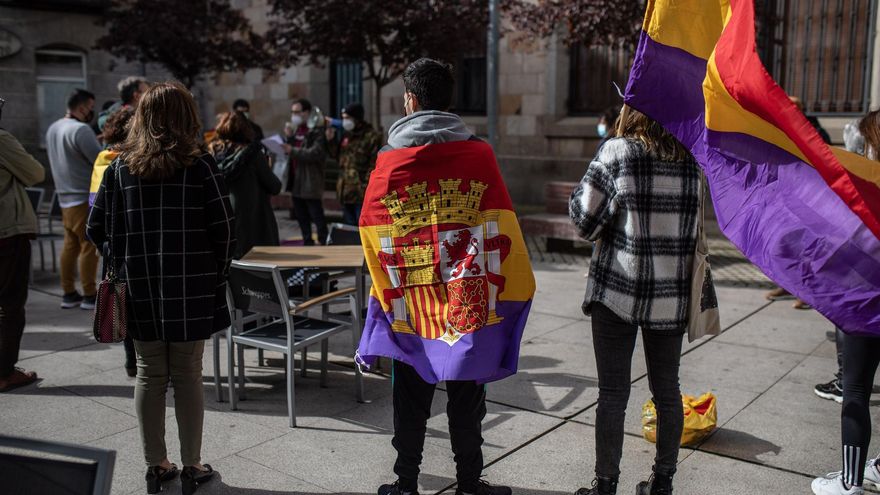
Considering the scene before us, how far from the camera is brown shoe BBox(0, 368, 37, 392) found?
4.94m

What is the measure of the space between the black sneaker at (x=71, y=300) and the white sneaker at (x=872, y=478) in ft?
20.4

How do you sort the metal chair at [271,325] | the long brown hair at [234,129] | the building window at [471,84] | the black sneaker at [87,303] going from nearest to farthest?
the metal chair at [271,325]
the long brown hair at [234,129]
the black sneaker at [87,303]
the building window at [471,84]

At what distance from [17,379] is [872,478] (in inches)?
185

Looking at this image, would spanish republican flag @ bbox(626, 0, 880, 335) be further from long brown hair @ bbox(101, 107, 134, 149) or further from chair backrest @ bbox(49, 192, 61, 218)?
chair backrest @ bbox(49, 192, 61, 218)

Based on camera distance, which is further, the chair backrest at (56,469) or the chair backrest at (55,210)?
the chair backrest at (55,210)

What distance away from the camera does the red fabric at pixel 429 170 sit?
307 cm

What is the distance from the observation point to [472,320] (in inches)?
121

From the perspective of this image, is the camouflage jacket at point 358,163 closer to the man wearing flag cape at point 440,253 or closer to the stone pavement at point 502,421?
the stone pavement at point 502,421

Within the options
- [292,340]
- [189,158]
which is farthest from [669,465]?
[189,158]

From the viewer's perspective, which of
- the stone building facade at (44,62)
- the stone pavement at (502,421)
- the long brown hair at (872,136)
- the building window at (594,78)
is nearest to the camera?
the long brown hair at (872,136)

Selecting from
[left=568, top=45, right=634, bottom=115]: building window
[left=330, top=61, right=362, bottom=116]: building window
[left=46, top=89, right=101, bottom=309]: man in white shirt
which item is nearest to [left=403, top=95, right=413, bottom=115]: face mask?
[left=46, top=89, right=101, bottom=309]: man in white shirt

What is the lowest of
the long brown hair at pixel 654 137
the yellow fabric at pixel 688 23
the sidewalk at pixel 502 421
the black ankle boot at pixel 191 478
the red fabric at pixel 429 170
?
the sidewalk at pixel 502 421

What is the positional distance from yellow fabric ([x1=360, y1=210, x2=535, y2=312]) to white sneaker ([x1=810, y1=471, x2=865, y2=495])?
160cm

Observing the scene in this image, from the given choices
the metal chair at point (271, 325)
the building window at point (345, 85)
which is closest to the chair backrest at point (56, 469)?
the metal chair at point (271, 325)
